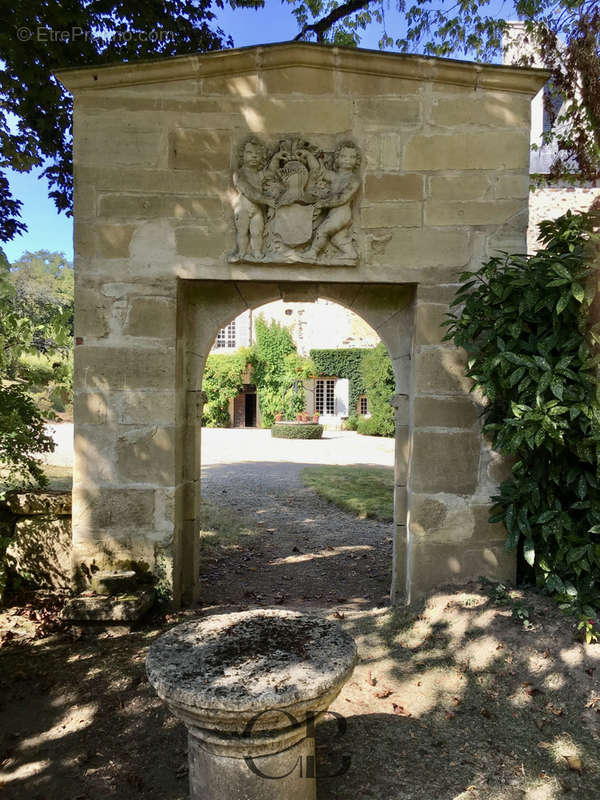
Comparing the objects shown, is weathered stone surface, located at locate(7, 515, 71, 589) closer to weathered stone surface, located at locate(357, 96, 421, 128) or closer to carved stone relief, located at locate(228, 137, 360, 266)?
carved stone relief, located at locate(228, 137, 360, 266)

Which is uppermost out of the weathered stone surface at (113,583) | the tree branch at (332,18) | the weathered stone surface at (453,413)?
the tree branch at (332,18)

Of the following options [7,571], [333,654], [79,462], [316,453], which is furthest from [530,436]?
[316,453]

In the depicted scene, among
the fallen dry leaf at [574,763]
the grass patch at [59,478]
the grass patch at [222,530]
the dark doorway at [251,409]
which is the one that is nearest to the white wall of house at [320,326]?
the dark doorway at [251,409]

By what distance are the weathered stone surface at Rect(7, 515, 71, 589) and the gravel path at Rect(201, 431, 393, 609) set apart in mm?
1194

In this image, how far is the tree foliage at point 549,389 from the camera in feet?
10.2

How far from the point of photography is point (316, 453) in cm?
1658

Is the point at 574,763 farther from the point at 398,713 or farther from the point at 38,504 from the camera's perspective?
the point at 38,504

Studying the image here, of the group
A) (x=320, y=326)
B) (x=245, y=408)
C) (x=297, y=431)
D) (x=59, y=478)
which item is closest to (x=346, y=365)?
(x=320, y=326)

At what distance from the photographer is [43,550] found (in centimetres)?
427

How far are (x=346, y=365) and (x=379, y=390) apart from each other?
3.48 metres

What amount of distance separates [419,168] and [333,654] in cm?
328

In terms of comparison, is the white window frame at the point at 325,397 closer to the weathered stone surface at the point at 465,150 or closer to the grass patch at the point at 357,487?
the grass patch at the point at 357,487

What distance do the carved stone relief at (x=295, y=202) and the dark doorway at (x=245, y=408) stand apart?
2202 cm

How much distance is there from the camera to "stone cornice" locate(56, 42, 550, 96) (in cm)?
380
